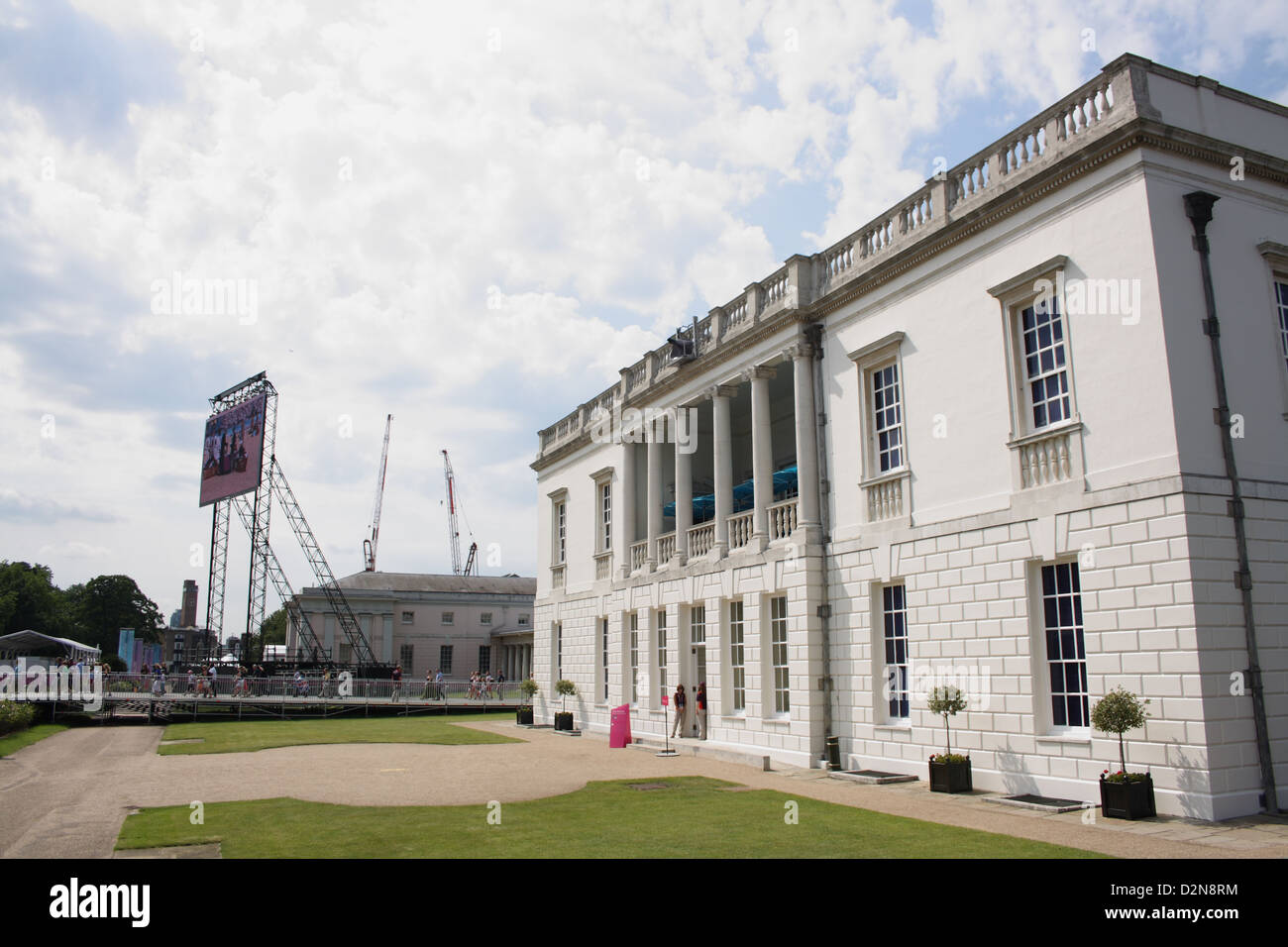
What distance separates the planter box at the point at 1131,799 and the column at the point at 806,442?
29.6 ft

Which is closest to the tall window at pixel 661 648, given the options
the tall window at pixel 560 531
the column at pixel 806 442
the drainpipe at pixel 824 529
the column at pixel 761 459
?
the column at pixel 761 459

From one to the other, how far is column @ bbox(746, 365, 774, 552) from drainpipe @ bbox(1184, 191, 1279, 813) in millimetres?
10534

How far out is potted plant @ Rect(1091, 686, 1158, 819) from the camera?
11.9 metres

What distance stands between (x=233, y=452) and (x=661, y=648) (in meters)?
38.4

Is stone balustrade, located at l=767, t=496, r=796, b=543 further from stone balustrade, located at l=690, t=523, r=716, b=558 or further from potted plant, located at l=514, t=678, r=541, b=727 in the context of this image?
potted plant, located at l=514, t=678, r=541, b=727

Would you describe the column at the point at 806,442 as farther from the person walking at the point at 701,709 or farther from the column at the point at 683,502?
the person walking at the point at 701,709

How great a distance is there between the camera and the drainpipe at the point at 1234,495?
1216cm

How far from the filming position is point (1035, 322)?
603 inches

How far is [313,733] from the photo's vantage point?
2967cm

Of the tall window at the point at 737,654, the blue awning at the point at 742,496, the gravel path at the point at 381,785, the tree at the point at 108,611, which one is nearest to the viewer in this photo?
the gravel path at the point at 381,785

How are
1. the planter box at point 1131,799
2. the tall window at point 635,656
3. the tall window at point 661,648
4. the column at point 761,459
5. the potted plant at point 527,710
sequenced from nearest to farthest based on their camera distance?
the planter box at point 1131,799 → the column at point 761,459 → the tall window at point 661,648 → the tall window at point 635,656 → the potted plant at point 527,710
